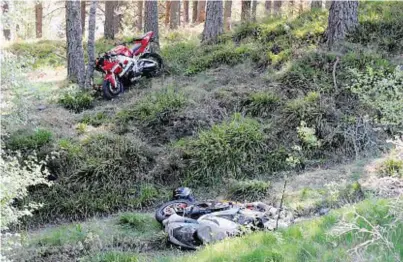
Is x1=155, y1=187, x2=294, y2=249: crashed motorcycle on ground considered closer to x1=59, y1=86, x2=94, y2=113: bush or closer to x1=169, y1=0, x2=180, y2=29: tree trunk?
x1=59, y1=86, x2=94, y2=113: bush

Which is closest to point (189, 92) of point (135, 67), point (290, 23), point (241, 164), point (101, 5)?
point (135, 67)

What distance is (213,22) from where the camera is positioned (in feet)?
37.7

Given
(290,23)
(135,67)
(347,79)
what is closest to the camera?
(347,79)

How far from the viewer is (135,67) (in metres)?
9.61

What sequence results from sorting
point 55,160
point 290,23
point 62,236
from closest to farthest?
point 62,236, point 55,160, point 290,23

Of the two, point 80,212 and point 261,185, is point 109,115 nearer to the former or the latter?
point 80,212

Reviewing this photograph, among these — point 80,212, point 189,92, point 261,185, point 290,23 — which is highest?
point 290,23

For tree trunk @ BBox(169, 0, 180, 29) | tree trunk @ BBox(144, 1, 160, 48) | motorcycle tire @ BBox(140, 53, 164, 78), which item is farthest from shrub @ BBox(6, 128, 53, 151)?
tree trunk @ BBox(169, 0, 180, 29)

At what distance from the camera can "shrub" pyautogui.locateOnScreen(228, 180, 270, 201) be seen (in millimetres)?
6520

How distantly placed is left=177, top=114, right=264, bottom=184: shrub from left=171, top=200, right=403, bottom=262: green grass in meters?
2.67

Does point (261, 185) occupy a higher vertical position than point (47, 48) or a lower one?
lower

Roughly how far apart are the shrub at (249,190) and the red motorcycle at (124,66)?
372 centimetres

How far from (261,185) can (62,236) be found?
2.71 metres

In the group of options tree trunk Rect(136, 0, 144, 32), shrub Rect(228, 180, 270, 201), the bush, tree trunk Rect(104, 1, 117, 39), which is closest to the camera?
shrub Rect(228, 180, 270, 201)
